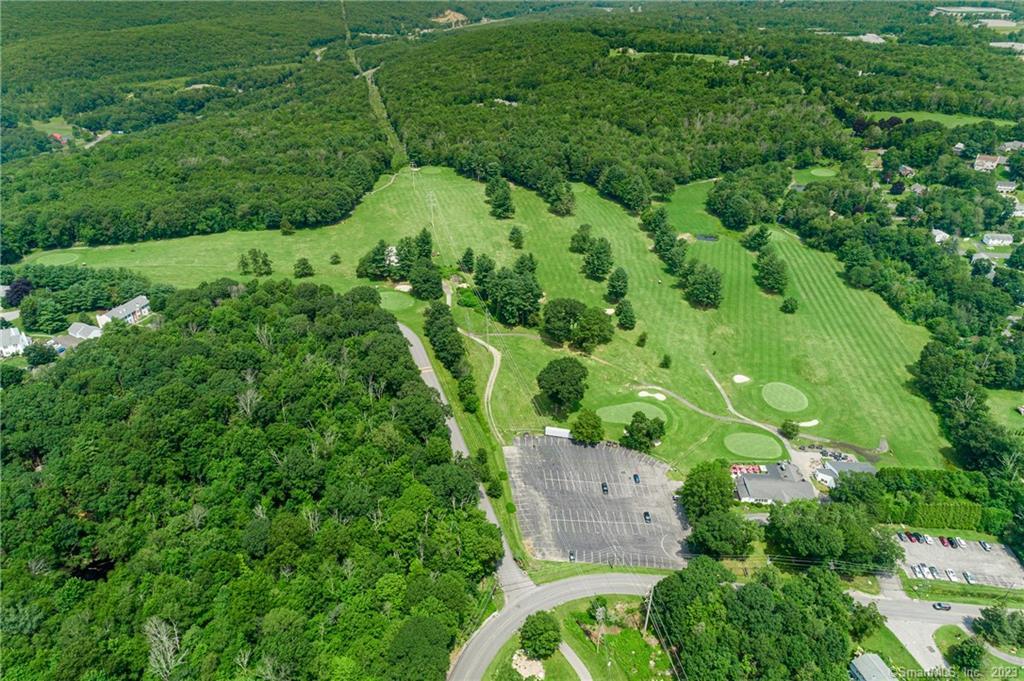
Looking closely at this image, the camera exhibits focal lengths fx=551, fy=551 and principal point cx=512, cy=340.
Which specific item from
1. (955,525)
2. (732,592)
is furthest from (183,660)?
(955,525)

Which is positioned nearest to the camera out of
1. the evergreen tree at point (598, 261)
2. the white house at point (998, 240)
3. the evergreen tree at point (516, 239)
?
the evergreen tree at point (598, 261)

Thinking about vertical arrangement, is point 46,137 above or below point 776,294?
above

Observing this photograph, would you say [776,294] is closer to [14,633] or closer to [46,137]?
[14,633]

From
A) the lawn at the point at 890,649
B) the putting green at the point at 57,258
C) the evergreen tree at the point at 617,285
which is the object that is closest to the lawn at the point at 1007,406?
the lawn at the point at 890,649

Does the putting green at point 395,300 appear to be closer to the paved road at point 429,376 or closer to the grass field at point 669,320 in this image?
the grass field at point 669,320

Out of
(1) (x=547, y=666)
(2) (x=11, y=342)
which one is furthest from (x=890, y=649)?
(2) (x=11, y=342)

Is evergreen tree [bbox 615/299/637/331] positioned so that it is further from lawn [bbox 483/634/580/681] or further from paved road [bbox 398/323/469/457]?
lawn [bbox 483/634/580/681]

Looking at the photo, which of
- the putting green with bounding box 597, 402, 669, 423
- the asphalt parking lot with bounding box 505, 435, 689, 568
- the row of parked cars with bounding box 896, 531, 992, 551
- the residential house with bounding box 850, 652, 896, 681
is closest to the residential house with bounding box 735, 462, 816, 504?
the asphalt parking lot with bounding box 505, 435, 689, 568

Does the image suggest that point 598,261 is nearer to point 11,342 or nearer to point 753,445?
point 753,445
